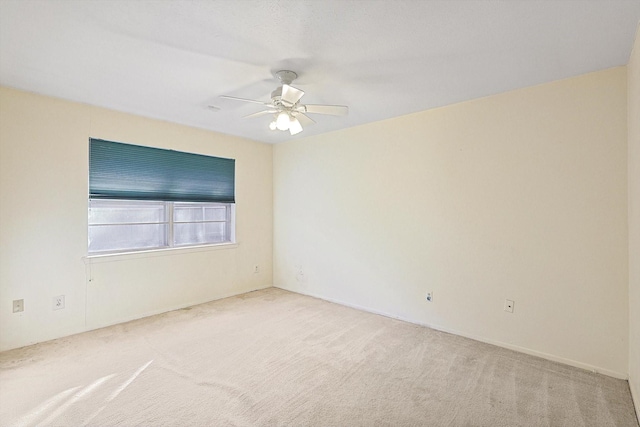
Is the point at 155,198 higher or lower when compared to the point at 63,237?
higher

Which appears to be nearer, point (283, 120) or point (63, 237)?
point (283, 120)

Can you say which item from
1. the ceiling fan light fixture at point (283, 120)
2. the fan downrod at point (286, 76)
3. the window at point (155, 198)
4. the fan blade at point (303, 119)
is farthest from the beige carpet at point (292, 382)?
the fan downrod at point (286, 76)

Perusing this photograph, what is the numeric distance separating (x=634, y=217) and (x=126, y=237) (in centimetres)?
472

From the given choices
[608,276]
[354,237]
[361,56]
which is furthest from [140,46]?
[608,276]

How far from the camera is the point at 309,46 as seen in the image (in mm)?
2092

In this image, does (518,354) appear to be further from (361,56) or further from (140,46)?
(140,46)

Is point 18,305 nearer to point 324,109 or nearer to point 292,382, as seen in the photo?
point 292,382

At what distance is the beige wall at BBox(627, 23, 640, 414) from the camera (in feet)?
6.54

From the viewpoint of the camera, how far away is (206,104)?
3211 mm

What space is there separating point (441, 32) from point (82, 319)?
13.5 feet

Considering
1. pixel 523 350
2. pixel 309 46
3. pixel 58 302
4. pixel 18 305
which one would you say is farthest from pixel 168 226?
pixel 523 350

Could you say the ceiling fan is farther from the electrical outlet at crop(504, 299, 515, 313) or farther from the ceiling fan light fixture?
the electrical outlet at crop(504, 299, 515, 313)

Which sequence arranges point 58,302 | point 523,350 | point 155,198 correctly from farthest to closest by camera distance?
1. point 155,198
2. point 58,302
3. point 523,350

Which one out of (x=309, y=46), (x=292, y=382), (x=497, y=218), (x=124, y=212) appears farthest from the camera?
(x=124, y=212)
